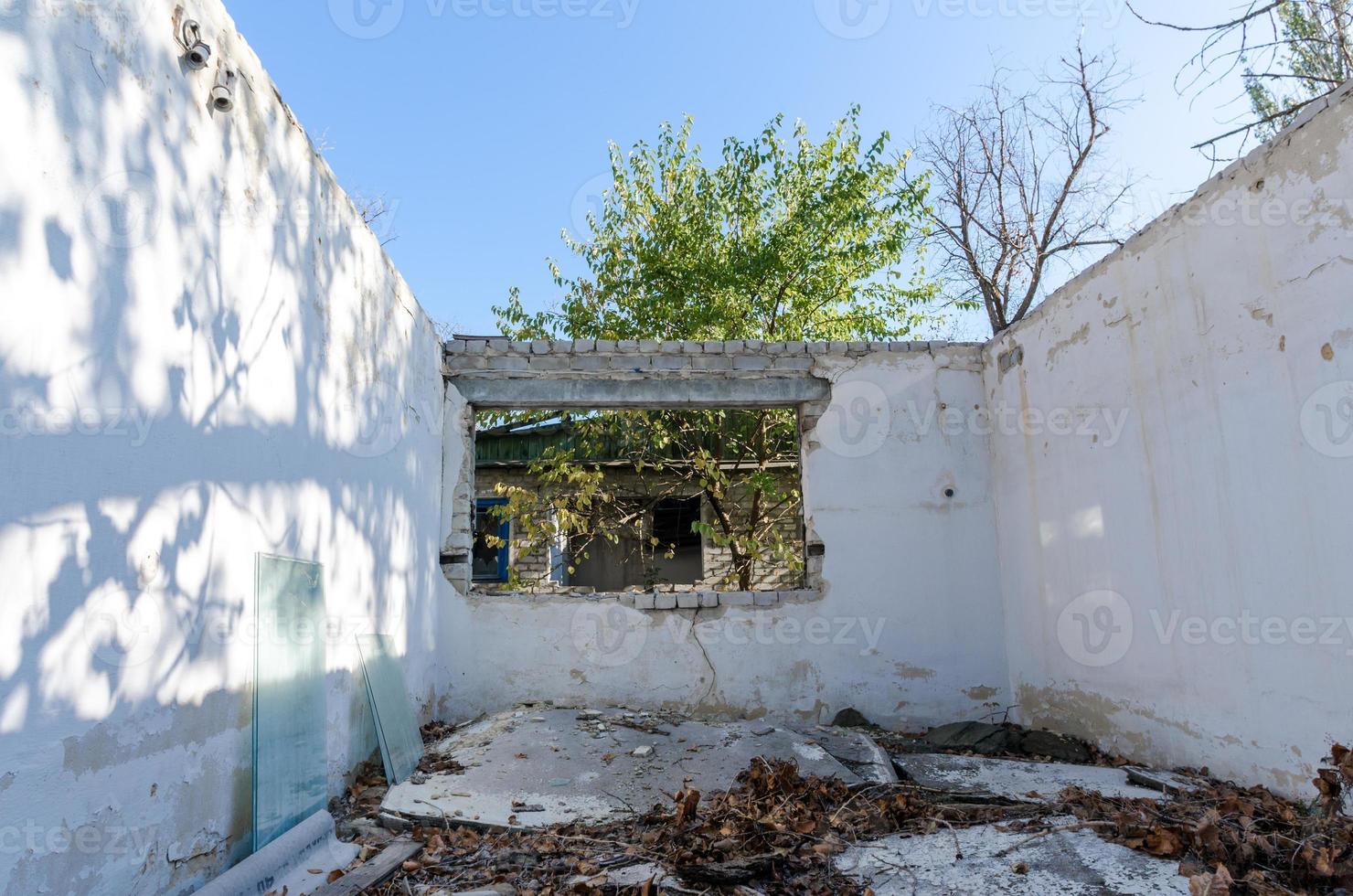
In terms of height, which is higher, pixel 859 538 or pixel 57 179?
pixel 57 179

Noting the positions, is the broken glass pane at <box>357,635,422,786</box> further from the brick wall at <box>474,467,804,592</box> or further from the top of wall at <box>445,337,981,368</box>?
the brick wall at <box>474,467,804,592</box>

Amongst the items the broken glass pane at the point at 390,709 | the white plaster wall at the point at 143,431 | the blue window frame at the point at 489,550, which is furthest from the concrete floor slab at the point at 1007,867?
the blue window frame at the point at 489,550

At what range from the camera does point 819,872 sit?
10.7 ft

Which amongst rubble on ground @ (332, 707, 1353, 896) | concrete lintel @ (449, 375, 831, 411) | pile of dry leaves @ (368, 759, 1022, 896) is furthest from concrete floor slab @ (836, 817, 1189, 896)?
concrete lintel @ (449, 375, 831, 411)

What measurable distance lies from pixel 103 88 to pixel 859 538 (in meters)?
5.88

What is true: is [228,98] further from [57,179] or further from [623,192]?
[623,192]

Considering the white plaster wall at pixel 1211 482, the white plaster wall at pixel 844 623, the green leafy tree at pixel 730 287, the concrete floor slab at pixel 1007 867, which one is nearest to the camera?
the concrete floor slab at pixel 1007 867

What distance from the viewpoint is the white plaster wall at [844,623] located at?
698 centimetres

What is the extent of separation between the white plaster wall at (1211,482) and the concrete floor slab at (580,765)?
2.06 meters

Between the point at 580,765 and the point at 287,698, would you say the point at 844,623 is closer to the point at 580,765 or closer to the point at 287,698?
the point at 580,765

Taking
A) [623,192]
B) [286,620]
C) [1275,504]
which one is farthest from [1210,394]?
[623,192]

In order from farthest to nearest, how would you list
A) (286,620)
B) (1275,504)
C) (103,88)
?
(1275,504) → (286,620) → (103,88)

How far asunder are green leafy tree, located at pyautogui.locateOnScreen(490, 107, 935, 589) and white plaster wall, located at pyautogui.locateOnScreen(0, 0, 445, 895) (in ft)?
19.8

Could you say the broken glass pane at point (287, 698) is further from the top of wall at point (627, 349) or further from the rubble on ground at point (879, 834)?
the top of wall at point (627, 349)
